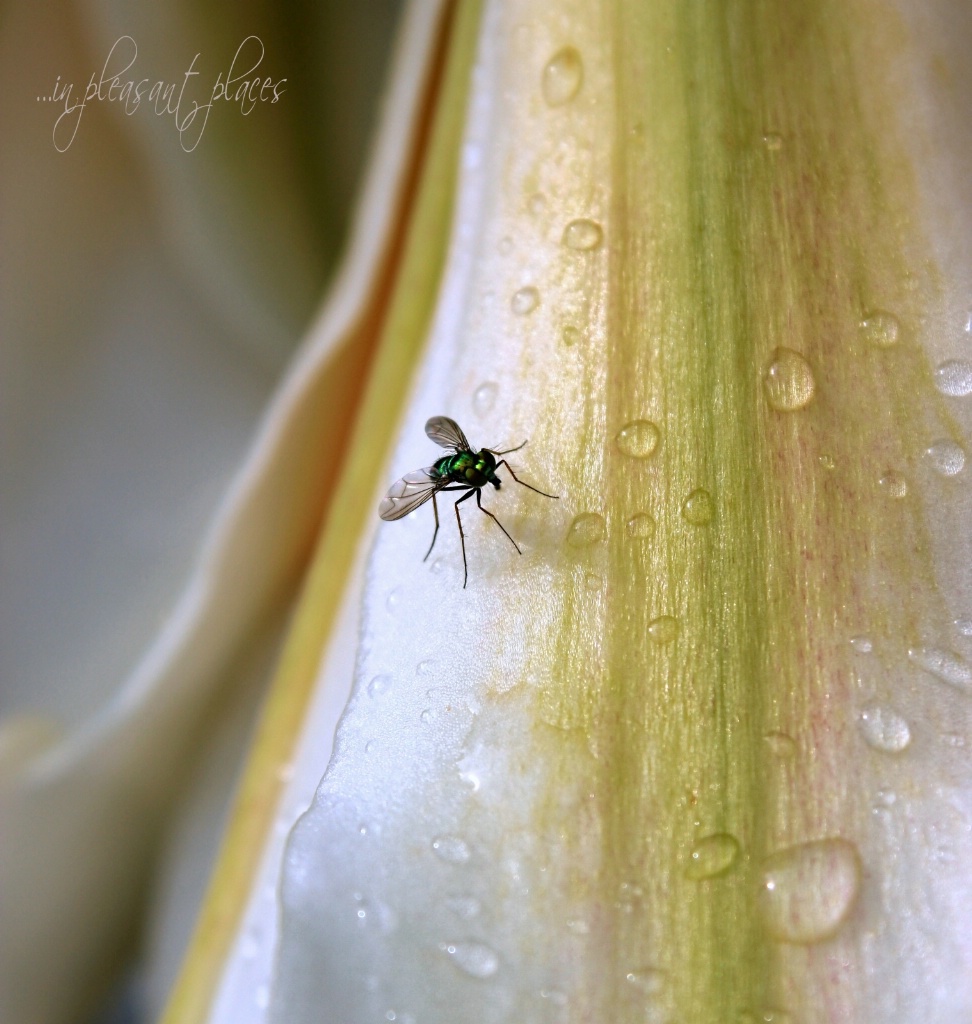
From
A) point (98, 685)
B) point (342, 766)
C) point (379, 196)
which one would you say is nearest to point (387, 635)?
point (342, 766)

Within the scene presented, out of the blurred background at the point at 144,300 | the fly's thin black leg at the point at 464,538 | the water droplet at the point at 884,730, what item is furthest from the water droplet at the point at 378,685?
the blurred background at the point at 144,300

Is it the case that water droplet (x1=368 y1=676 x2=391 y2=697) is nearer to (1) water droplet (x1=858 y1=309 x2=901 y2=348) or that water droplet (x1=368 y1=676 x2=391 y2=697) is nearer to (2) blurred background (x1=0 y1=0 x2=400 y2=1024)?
(1) water droplet (x1=858 y1=309 x2=901 y2=348)

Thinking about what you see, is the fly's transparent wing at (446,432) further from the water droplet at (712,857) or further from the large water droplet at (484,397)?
the water droplet at (712,857)

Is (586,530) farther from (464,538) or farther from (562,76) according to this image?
(562,76)

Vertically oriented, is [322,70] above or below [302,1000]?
above

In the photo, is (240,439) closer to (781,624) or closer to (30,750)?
(30,750)

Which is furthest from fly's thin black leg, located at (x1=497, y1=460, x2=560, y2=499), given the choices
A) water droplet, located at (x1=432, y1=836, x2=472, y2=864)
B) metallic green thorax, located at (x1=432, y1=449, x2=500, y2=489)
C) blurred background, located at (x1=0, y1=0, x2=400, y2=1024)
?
blurred background, located at (x1=0, y1=0, x2=400, y2=1024)

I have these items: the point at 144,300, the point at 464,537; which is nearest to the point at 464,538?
the point at 464,537
